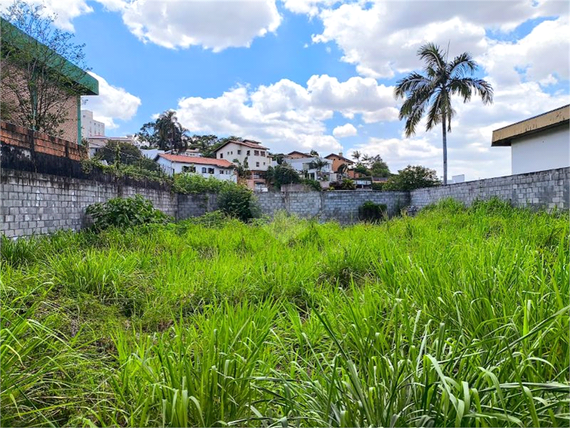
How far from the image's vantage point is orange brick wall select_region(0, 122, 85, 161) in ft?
13.3

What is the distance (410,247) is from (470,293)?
1753 mm

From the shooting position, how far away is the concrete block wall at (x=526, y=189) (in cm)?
618

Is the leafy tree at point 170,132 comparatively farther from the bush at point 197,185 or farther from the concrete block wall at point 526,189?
the concrete block wall at point 526,189

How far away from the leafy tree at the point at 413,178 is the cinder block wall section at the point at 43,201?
14.5 metres

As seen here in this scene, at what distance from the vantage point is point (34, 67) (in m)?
6.63

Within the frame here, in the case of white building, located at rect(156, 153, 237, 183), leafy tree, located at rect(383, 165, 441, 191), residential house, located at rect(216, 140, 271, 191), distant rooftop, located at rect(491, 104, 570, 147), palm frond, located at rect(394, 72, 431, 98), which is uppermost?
residential house, located at rect(216, 140, 271, 191)

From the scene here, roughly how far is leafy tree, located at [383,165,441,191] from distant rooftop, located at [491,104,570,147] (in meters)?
5.53

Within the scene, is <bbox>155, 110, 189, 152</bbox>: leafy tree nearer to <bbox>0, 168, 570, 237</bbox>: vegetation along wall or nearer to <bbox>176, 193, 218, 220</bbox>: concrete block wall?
<bbox>176, 193, 218, 220</bbox>: concrete block wall

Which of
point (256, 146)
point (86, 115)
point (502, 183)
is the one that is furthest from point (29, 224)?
point (256, 146)

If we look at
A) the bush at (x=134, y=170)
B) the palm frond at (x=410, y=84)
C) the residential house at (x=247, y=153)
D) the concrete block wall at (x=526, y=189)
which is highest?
the residential house at (x=247, y=153)

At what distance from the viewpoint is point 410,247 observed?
11.5 feet

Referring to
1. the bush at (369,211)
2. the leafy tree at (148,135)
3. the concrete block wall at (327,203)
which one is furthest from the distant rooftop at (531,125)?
the leafy tree at (148,135)

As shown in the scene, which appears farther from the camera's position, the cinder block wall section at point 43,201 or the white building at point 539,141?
the white building at point 539,141

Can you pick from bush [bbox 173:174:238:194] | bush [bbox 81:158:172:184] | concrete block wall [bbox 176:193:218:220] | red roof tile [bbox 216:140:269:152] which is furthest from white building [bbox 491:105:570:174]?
red roof tile [bbox 216:140:269:152]
